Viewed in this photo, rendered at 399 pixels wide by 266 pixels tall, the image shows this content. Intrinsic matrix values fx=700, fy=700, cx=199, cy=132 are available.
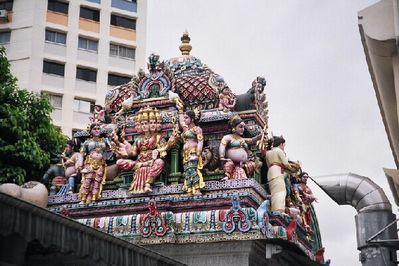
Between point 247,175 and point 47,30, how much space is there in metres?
29.7

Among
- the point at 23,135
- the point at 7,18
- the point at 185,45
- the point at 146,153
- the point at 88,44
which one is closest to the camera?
the point at 146,153

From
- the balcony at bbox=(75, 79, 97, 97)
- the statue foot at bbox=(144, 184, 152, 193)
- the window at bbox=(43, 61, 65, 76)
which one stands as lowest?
the statue foot at bbox=(144, 184, 152, 193)

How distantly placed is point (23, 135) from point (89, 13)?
76.1 ft

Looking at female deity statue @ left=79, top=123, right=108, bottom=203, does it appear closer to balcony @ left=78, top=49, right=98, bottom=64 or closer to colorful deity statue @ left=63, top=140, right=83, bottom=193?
colorful deity statue @ left=63, top=140, right=83, bottom=193

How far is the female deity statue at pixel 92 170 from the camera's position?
17.1 m

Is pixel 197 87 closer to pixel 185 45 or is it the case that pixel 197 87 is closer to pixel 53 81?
pixel 185 45

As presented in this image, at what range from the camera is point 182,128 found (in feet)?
55.2

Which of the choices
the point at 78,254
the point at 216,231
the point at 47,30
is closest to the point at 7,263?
the point at 78,254

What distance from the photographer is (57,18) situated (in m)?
43.5

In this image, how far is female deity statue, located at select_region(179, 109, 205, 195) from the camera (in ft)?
52.5

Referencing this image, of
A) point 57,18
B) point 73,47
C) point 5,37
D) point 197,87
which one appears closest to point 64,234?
point 197,87

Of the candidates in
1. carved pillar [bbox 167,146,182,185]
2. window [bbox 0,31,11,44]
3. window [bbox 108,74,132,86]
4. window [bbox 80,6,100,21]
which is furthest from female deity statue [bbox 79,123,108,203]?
window [bbox 80,6,100,21]

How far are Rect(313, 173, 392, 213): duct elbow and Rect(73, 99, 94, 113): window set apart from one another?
1162 inches

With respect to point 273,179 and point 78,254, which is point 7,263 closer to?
point 78,254
